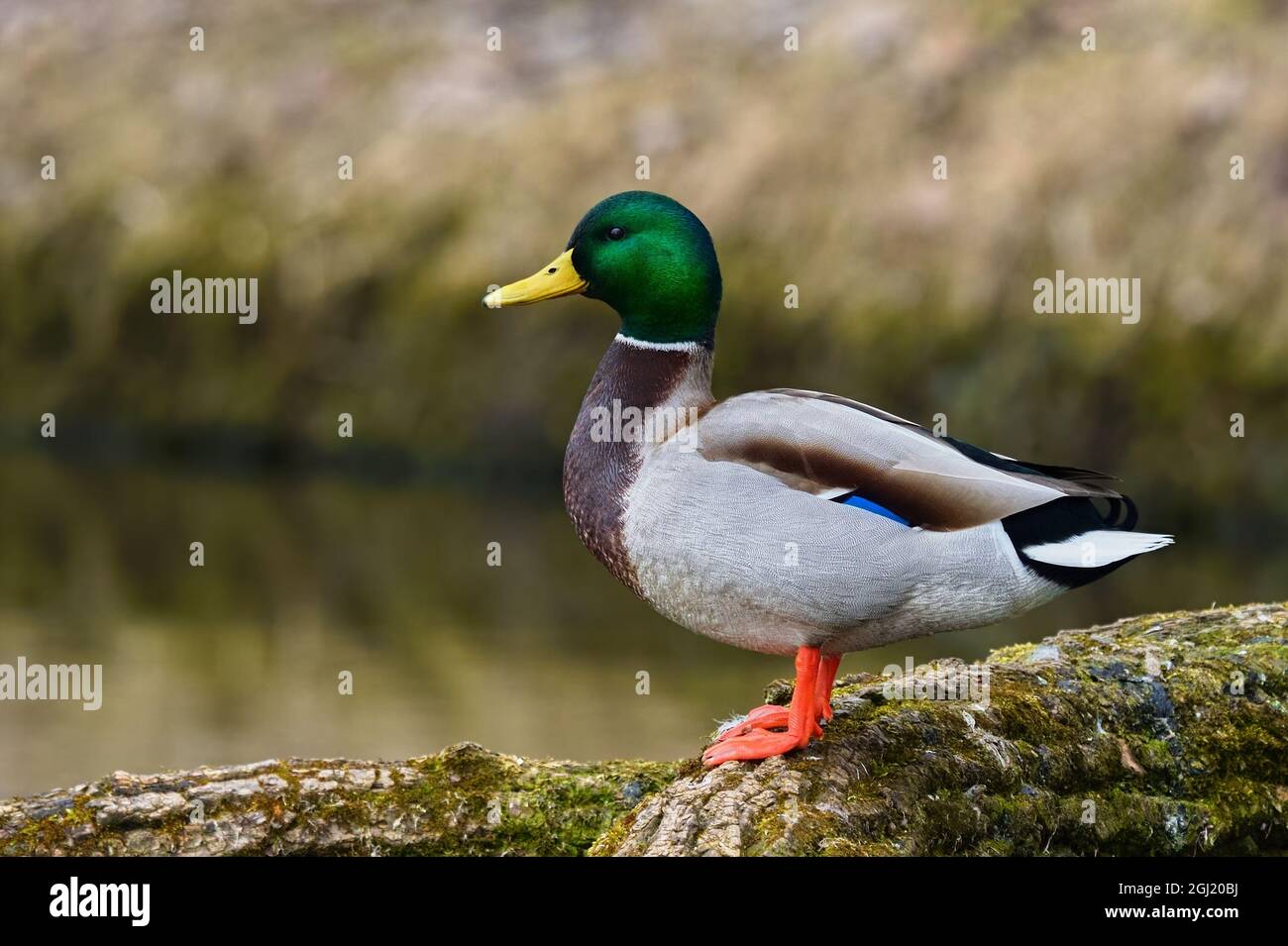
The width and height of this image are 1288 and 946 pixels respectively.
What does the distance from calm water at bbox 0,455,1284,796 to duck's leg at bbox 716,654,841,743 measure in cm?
455

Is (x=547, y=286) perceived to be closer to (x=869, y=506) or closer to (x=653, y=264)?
(x=653, y=264)

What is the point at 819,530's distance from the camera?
3527 millimetres

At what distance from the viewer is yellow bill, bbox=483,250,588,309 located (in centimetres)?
410

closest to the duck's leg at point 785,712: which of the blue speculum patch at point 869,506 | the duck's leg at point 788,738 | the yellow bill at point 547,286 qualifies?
the duck's leg at point 788,738

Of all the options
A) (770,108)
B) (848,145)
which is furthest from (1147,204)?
(770,108)

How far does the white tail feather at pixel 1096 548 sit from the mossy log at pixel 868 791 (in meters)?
0.44

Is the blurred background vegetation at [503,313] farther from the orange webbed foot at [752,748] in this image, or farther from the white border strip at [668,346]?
the orange webbed foot at [752,748]

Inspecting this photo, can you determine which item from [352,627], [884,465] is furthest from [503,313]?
[884,465]

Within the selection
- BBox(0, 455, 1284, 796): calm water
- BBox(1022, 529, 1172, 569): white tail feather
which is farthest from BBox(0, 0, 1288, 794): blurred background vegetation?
BBox(1022, 529, 1172, 569): white tail feather

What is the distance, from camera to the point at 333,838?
3.46 m

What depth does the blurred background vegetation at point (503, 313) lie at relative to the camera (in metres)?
10.9

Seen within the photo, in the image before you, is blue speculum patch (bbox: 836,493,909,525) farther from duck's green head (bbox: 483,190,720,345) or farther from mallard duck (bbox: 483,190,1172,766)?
duck's green head (bbox: 483,190,720,345)

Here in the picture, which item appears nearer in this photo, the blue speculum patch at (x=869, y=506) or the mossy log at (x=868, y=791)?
the mossy log at (x=868, y=791)
